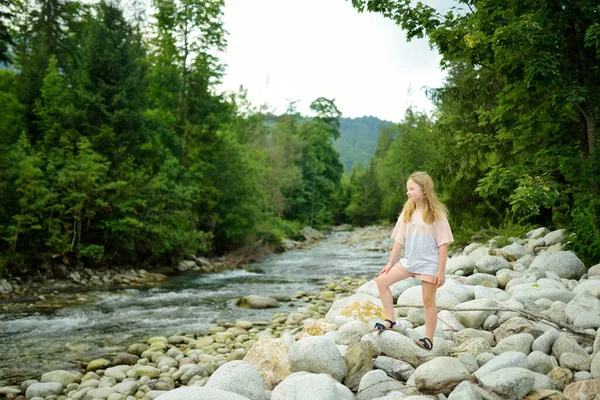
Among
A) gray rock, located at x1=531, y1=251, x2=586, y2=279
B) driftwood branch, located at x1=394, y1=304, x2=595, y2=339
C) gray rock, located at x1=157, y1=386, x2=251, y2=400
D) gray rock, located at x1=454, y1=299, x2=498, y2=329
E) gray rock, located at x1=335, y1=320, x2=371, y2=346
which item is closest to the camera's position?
gray rock, located at x1=157, y1=386, x2=251, y2=400

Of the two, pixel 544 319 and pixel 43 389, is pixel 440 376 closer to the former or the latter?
pixel 544 319

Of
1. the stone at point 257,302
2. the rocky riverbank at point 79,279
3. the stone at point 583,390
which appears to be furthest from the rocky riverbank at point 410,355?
the rocky riverbank at point 79,279

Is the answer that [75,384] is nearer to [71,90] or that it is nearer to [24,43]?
[71,90]

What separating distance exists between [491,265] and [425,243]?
13.4 feet

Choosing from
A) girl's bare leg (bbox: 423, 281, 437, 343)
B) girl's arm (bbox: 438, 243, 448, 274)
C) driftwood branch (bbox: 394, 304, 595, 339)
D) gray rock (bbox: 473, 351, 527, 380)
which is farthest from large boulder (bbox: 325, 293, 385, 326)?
gray rock (bbox: 473, 351, 527, 380)

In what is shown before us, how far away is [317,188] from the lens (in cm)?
4441

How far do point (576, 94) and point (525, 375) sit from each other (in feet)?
14.4

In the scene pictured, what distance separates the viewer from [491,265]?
7723mm

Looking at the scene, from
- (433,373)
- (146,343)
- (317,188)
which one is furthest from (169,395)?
(317,188)

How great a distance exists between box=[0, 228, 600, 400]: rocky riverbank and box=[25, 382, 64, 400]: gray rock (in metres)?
0.01

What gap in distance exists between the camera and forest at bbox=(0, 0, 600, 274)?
6891 millimetres

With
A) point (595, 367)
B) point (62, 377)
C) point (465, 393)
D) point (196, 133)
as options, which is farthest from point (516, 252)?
point (196, 133)

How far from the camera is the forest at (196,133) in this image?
689 centimetres

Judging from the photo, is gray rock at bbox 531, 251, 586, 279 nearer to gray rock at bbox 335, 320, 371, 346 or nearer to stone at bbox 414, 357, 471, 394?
gray rock at bbox 335, 320, 371, 346
